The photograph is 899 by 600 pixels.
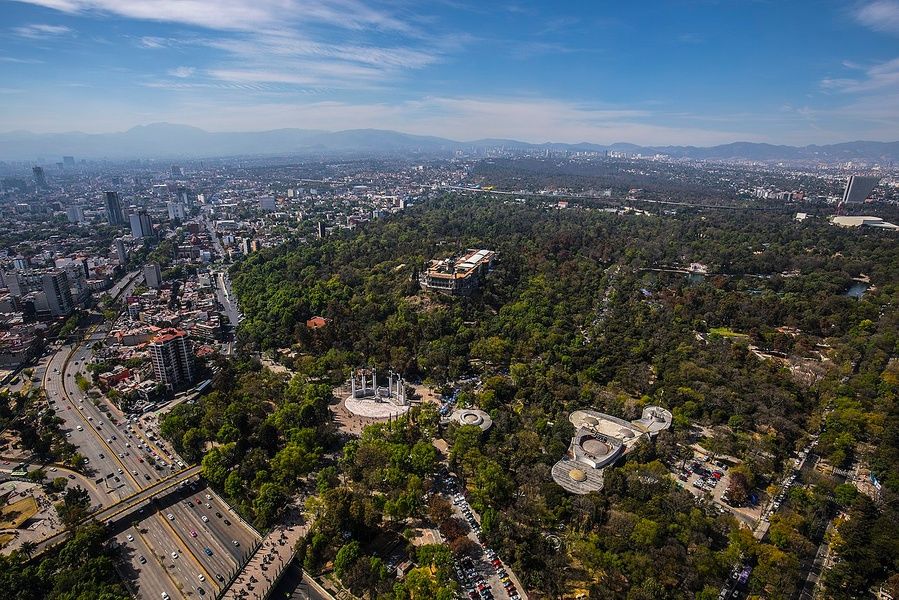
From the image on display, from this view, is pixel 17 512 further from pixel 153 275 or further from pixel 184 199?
pixel 184 199

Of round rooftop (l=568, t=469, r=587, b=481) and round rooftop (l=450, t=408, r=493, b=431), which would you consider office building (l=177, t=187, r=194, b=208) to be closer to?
round rooftop (l=450, t=408, r=493, b=431)

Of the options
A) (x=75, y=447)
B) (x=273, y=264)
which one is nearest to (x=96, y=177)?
(x=273, y=264)

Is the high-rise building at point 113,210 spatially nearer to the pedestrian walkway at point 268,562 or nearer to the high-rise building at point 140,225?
the high-rise building at point 140,225

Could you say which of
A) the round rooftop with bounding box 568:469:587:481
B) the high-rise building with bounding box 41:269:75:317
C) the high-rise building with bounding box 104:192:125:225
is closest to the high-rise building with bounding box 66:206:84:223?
the high-rise building with bounding box 104:192:125:225

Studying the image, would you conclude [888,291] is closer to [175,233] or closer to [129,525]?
[129,525]

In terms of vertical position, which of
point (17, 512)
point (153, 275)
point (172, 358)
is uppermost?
point (153, 275)

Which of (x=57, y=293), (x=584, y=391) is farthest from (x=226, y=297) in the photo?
(x=584, y=391)

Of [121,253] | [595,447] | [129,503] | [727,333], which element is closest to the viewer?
[129,503]
